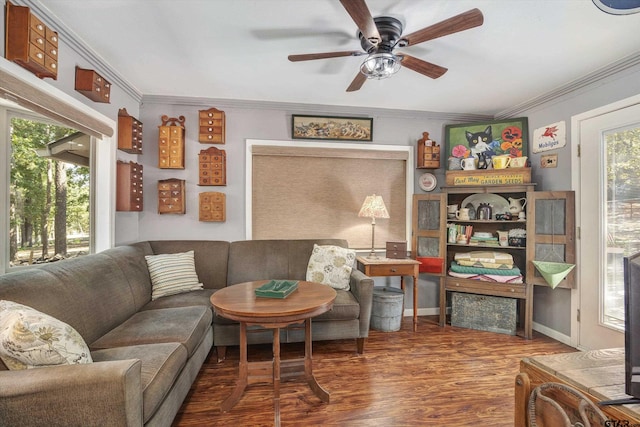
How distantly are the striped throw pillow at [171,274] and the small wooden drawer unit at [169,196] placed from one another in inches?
22.6

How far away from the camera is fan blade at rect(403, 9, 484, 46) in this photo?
1440 millimetres

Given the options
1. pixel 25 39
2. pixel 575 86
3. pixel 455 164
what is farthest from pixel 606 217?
pixel 25 39

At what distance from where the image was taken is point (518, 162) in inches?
121

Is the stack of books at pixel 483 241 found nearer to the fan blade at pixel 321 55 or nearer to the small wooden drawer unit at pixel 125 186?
the fan blade at pixel 321 55

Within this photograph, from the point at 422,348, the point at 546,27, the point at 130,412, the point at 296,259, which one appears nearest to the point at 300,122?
the point at 296,259

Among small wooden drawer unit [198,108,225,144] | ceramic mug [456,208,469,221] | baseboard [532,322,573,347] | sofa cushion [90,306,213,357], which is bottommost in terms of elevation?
baseboard [532,322,573,347]

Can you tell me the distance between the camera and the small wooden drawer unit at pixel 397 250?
307cm

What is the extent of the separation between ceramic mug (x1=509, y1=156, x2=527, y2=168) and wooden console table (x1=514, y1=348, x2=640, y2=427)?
7.83 feet

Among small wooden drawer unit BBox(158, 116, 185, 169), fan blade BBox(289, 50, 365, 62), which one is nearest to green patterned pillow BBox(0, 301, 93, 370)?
fan blade BBox(289, 50, 365, 62)

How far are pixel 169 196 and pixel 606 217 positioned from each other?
4.22 metres

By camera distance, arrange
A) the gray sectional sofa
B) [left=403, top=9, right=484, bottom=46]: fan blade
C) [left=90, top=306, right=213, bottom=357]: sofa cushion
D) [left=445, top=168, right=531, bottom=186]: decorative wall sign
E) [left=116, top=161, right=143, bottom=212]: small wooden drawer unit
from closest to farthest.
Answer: the gray sectional sofa < [left=403, top=9, right=484, bottom=46]: fan blade < [left=90, top=306, right=213, bottom=357]: sofa cushion < [left=116, top=161, right=143, bottom=212]: small wooden drawer unit < [left=445, top=168, right=531, bottom=186]: decorative wall sign

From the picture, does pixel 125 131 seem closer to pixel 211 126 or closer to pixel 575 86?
pixel 211 126

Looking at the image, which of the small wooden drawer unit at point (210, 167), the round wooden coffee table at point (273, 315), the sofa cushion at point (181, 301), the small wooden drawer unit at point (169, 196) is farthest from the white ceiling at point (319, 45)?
the sofa cushion at point (181, 301)

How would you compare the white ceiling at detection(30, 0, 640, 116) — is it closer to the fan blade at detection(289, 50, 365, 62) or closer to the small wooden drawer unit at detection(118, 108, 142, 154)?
the fan blade at detection(289, 50, 365, 62)
